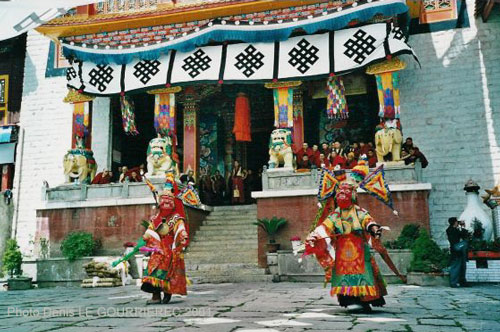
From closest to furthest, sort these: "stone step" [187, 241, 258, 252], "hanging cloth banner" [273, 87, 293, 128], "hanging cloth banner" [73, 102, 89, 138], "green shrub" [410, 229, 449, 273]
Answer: "green shrub" [410, 229, 449, 273] < "stone step" [187, 241, 258, 252] < "hanging cloth banner" [273, 87, 293, 128] < "hanging cloth banner" [73, 102, 89, 138]

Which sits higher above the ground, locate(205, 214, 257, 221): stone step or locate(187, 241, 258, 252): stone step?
locate(205, 214, 257, 221): stone step

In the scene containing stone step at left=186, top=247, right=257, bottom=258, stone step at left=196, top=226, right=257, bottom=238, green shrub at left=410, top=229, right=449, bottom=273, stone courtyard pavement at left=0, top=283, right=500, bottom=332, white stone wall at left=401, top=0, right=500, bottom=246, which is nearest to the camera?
stone courtyard pavement at left=0, top=283, right=500, bottom=332

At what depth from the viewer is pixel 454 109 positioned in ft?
44.8

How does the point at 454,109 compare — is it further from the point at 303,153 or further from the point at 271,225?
the point at 271,225

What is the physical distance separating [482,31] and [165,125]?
9437 mm

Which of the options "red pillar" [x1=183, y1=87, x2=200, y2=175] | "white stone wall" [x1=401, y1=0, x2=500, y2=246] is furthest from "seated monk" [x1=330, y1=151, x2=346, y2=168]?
"red pillar" [x1=183, y1=87, x2=200, y2=175]

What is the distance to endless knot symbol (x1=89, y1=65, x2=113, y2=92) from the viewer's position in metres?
14.3

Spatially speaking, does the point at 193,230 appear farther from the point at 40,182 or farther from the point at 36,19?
the point at 36,19

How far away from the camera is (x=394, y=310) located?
578 centimetres

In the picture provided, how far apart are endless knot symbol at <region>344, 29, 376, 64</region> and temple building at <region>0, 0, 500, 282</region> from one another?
3 cm

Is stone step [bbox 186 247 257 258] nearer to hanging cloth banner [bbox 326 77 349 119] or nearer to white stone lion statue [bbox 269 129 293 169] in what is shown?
white stone lion statue [bbox 269 129 293 169]

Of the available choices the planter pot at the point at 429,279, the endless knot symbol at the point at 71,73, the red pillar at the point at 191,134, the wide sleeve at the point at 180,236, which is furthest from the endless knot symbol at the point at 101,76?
the planter pot at the point at 429,279

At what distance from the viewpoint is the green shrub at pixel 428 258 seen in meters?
9.62

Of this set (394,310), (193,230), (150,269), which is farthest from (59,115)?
(394,310)
